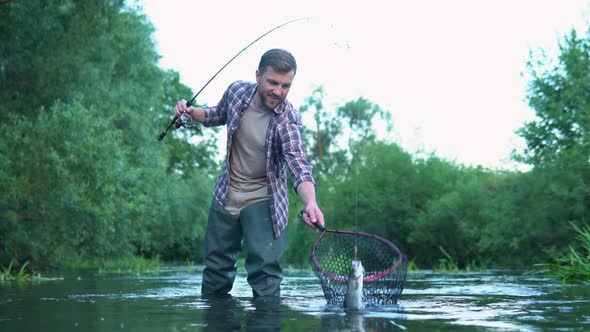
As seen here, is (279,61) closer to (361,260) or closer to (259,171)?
(259,171)

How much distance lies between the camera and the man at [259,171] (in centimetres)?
579

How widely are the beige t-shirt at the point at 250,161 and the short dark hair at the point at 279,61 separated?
0.43 meters

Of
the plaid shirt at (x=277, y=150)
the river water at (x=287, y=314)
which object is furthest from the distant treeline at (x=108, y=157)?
the plaid shirt at (x=277, y=150)

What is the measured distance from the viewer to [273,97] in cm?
572

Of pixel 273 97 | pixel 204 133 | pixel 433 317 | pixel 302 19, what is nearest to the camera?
pixel 433 317

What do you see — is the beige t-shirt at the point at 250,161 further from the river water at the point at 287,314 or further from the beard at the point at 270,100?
the river water at the point at 287,314

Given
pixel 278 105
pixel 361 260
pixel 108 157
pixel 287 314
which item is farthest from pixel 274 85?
pixel 108 157

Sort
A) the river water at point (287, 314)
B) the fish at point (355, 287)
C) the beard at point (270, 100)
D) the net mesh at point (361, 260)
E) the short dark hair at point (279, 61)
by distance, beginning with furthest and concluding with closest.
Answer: the beard at point (270, 100) < the short dark hair at point (279, 61) < the net mesh at point (361, 260) < the fish at point (355, 287) < the river water at point (287, 314)

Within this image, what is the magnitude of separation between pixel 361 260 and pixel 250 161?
123 cm

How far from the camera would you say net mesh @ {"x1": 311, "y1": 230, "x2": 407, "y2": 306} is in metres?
5.23

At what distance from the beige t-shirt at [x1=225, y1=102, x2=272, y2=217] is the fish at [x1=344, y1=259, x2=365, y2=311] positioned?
1.32 metres

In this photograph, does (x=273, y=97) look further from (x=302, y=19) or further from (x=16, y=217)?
(x=16, y=217)

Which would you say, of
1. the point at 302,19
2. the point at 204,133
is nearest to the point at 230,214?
the point at 302,19

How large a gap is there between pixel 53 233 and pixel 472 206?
13.1 metres
